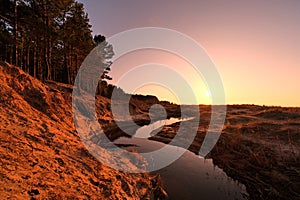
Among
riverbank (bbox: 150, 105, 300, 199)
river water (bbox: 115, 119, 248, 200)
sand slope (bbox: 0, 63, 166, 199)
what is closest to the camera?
sand slope (bbox: 0, 63, 166, 199)

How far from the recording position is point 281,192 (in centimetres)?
955

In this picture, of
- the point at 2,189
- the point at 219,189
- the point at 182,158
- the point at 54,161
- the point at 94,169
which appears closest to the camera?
the point at 2,189

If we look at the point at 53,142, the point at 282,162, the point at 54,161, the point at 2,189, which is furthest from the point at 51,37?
the point at 282,162

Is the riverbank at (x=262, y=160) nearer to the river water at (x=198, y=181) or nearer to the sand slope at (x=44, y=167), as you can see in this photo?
the river water at (x=198, y=181)

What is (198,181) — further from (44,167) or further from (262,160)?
(44,167)

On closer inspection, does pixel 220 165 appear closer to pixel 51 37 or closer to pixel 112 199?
pixel 112 199

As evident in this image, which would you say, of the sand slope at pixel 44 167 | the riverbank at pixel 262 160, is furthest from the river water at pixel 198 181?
the sand slope at pixel 44 167

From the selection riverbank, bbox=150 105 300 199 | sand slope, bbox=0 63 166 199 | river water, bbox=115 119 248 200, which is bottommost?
river water, bbox=115 119 248 200

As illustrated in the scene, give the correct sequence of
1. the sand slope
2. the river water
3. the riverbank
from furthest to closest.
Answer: the riverbank < the river water < the sand slope

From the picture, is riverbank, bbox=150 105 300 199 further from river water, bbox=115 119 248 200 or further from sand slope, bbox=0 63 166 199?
sand slope, bbox=0 63 166 199

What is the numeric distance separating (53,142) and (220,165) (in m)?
11.8

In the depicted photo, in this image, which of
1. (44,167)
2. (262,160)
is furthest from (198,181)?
(44,167)

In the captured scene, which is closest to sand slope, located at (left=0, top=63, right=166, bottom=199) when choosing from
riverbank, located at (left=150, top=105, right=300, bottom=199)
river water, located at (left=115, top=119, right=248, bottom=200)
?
river water, located at (left=115, top=119, right=248, bottom=200)

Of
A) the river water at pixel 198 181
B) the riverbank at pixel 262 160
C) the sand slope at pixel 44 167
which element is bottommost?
the river water at pixel 198 181
